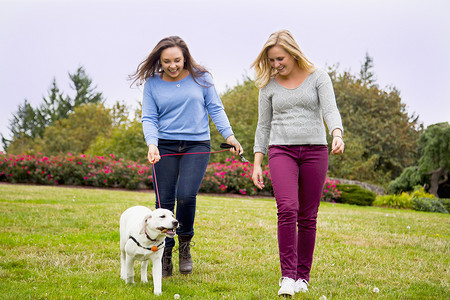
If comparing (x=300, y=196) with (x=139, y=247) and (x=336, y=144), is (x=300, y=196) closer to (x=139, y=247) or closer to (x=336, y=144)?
(x=336, y=144)

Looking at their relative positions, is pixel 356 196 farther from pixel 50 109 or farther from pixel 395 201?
pixel 50 109

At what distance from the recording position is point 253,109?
76.6ft

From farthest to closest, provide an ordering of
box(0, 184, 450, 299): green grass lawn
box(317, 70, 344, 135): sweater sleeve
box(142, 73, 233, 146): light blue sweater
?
box(142, 73, 233, 146): light blue sweater → box(0, 184, 450, 299): green grass lawn → box(317, 70, 344, 135): sweater sleeve

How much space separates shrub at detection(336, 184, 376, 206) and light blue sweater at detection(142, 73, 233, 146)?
1322 cm

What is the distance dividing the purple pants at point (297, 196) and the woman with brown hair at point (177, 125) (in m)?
0.65

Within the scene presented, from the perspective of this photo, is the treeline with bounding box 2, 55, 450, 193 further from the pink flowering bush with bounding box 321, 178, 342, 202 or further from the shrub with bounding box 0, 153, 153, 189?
the pink flowering bush with bounding box 321, 178, 342, 202

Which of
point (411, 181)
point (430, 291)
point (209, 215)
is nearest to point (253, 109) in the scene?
point (411, 181)

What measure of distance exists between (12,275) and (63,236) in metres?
1.91

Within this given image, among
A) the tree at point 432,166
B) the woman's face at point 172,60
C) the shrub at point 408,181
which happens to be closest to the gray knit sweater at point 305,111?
the woman's face at point 172,60

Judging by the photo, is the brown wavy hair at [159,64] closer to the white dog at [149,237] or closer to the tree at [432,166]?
the white dog at [149,237]

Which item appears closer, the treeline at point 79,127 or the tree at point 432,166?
the tree at point 432,166

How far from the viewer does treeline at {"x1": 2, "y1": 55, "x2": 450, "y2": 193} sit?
19.8 meters

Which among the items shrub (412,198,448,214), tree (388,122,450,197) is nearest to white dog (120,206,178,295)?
shrub (412,198,448,214)

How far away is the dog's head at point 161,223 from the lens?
338 centimetres
